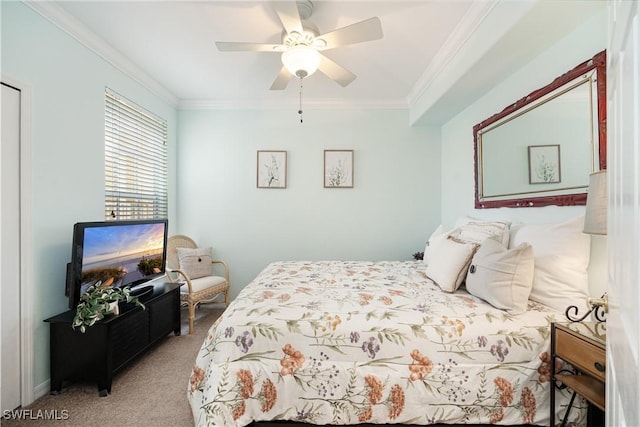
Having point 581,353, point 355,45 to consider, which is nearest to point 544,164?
point 581,353

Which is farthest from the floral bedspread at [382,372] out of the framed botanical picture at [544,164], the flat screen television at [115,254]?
the flat screen television at [115,254]

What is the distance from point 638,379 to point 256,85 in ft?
11.9

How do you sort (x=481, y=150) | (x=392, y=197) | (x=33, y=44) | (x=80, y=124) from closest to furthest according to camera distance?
1. (x=33, y=44)
2. (x=80, y=124)
3. (x=481, y=150)
4. (x=392, y=197)

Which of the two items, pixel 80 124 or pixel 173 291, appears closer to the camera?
pixel 80 124

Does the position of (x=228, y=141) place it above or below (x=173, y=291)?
above

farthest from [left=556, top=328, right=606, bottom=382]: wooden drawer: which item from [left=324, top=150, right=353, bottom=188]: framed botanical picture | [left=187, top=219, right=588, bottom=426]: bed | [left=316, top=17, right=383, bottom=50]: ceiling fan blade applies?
[left=324, top=150, right=353, bottom=188]: framed botanical picture

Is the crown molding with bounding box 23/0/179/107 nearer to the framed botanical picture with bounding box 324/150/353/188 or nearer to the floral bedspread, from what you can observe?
the framed botanical picture with bounding box 324/150/353/188

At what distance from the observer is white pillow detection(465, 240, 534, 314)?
5.45ft

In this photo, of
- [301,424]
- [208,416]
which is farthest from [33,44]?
[301,424]

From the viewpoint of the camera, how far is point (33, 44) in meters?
2.01

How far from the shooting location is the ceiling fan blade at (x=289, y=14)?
1.74 m

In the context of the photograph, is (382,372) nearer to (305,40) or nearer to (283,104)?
(305,40)

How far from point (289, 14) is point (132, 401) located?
8.80 ft

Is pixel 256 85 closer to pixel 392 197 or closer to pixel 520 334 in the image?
pixel 392 197
